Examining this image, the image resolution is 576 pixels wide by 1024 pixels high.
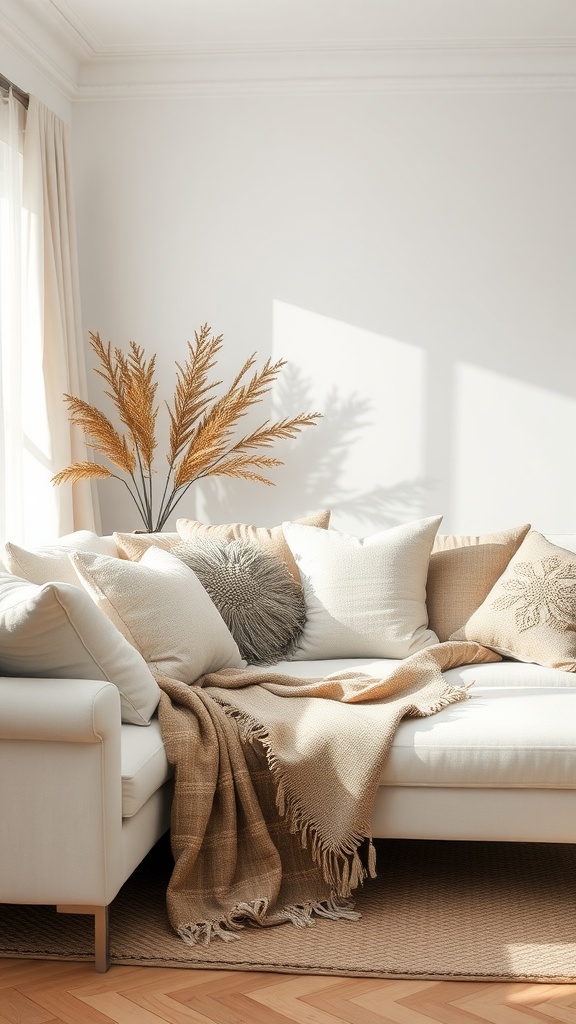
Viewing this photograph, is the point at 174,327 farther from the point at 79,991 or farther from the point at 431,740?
the point at 79,991

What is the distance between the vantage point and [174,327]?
498cm

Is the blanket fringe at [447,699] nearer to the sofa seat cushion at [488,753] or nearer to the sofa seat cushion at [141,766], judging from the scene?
the sofa seat cushion at [488,753]

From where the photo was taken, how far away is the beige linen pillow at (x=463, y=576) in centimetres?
340

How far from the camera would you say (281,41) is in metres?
4.66

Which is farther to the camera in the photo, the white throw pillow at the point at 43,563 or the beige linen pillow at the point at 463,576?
the beige linen pillow at the point at 463,576

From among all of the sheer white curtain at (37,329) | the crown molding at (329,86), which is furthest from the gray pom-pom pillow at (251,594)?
the crown molding at (329,86)

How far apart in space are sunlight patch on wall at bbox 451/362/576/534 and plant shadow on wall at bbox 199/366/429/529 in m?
0.26

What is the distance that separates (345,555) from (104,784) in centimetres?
156

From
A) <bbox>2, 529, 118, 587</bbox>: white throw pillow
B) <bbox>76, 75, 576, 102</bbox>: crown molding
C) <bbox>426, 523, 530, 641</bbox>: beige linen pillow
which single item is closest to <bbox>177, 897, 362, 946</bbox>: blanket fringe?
<bbox>2, 529, 118, 587</bbox>: white throw pillow

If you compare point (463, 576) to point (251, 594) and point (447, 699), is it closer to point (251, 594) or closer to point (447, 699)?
point (251, 594)

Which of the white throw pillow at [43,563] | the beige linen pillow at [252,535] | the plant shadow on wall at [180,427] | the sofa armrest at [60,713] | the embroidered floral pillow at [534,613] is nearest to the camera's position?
the sofa armrest at [60,713]

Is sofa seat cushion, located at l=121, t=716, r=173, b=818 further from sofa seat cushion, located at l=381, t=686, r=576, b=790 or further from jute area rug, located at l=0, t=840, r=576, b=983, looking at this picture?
sofa seat cushion, located at l=381, t=686, r=576, b=790

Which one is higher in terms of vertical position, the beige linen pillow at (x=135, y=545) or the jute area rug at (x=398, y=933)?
the beige linen pillow at (x=135, y=545)

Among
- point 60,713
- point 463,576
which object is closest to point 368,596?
point 463,576
